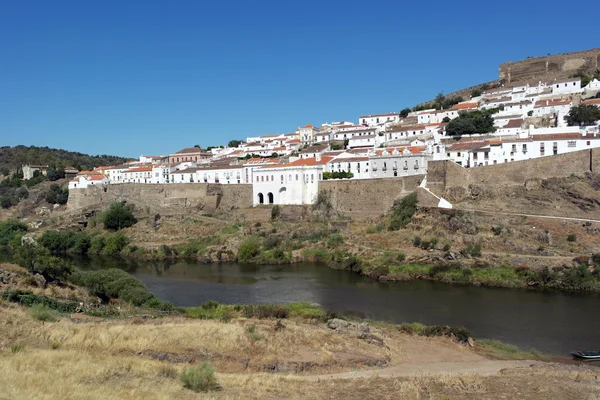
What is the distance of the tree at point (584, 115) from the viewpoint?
1246 inches

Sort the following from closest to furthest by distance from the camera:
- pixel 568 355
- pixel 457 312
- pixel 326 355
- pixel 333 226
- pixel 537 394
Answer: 1. pixel 537 394
2. pixel 326 355
3. pixel 568 355
4. pixel 457 312
5. pixel 333 226

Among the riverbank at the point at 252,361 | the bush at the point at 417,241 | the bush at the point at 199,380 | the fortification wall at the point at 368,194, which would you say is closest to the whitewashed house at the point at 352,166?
the fortification wall at the point at 368,194

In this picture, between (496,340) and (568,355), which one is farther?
(496,340)

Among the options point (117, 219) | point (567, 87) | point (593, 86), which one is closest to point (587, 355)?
point (117, 219)

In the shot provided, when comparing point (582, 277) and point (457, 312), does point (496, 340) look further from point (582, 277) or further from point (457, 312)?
point (582, 277)

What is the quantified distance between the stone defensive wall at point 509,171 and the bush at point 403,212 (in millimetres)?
1324

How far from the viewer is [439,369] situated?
11930 mm

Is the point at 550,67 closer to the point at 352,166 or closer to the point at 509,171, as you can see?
the point at 352,166

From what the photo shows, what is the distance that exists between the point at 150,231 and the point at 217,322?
81.6 feet

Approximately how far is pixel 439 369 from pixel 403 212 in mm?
17620

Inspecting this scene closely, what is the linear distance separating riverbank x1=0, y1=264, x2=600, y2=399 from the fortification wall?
15.8 m

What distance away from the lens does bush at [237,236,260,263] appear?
98.9 ft

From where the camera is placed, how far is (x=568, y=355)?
1420 cm

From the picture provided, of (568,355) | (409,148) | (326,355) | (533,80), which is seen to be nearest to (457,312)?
(568,355)
